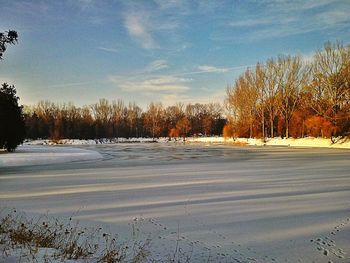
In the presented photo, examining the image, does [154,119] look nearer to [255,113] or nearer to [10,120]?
[255,113]

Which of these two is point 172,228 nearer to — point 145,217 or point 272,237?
point 145,217

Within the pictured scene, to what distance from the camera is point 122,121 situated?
106875 millimetres

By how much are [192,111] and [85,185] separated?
10590cm

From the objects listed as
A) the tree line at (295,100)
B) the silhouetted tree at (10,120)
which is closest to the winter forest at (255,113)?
the tree line at (295,100)

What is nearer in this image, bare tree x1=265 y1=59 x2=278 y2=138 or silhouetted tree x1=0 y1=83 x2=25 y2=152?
silhouetted tree x1=0 y1=83 x2=25 y2=152

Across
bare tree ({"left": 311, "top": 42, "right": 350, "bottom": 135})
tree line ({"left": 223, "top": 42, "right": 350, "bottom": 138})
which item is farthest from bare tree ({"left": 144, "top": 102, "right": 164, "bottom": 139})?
bare tree ({"left": 311, "top": 42, "right": 350, "bottom": 135})

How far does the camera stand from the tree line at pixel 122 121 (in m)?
85.8

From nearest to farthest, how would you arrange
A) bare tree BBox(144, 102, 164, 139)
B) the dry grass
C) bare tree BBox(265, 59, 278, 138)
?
the dry grass → bare tree BBox(265, 59, 278, 138) → bare tree BBox(144, 102, 164, 139)

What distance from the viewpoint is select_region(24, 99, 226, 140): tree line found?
85.8 metres

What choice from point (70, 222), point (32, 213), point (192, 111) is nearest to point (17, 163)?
point (32, 213)

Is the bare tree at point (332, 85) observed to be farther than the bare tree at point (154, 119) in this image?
No

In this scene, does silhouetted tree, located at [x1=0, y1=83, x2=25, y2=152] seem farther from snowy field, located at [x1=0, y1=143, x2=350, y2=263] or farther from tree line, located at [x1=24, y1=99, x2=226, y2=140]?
tree line, located at [x1=24, y1=99, x2=226, y2=140]

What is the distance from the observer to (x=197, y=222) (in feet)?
23.0

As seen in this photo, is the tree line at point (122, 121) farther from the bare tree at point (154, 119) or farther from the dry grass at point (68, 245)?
the dry grass at point (68, 245)
